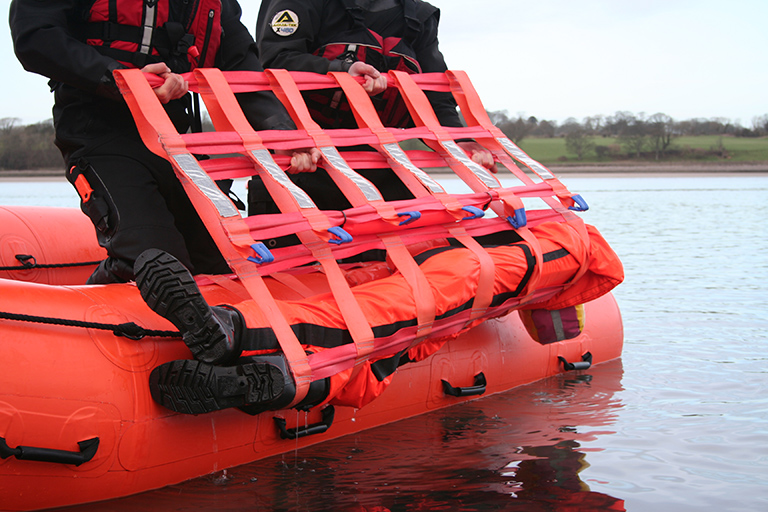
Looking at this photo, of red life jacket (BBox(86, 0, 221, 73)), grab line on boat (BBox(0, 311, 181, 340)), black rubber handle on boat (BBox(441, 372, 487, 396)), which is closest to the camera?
grab line on boat (BBox(0, 311, 181, 340))

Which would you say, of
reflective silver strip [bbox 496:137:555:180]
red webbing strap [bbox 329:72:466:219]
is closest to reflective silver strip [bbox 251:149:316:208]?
red webbing strap [bbox 329:72:466:219]

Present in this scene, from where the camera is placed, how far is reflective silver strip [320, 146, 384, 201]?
9.63 feet

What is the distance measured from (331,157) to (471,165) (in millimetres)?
784

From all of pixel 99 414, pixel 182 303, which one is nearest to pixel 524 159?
pixel 182 303

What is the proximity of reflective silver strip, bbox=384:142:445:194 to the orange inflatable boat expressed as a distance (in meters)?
0.01

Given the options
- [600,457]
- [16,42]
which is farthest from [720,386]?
[16,42]

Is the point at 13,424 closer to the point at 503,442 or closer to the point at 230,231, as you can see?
the point at 230,231

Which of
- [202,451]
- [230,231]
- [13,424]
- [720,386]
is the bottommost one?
[720,386]

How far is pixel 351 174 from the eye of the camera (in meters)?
2.98

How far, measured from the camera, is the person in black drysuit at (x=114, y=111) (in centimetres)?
271

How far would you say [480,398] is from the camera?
3.98 m

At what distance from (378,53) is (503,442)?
2144mm

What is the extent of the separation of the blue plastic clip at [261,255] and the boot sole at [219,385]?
36cm

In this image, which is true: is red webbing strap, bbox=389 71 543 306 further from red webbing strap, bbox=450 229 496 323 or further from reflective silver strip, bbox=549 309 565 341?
reflective silver strip, bbox=549 309 565 341
